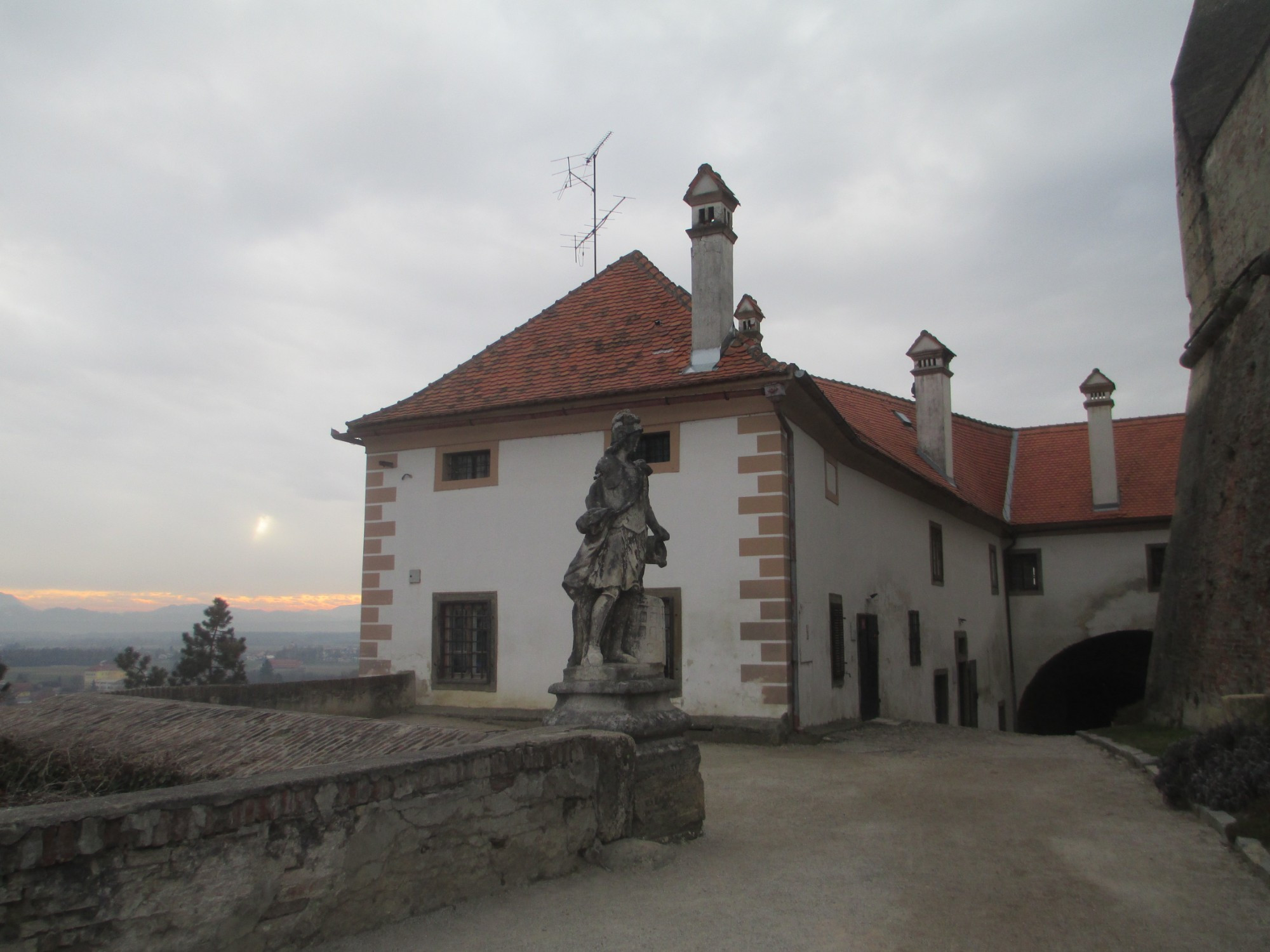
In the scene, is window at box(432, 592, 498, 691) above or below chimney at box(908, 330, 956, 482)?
below

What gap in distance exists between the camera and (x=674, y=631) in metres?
12.9

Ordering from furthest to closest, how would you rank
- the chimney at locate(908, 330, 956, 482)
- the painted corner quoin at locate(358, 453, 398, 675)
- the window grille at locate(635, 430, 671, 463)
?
the chimney at locate(908, 330, 956, 482)
the painted corner quoin at locate(358, 453, 398, 675)
the window grille at locate(635, 430, 671, 463)

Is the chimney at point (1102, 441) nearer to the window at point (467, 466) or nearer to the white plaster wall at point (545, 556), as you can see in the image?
the white plaster wall at point (545, 556)

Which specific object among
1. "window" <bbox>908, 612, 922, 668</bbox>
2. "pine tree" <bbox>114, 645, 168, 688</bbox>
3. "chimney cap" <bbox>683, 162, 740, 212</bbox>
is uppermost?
"chimney cap" <bbox>683, 162, 740, 212</bbox>

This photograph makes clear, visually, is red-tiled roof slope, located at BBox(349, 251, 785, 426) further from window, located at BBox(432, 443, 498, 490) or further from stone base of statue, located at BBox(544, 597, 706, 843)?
stone base of statue, located at BBox(544, 597, 706, 843)

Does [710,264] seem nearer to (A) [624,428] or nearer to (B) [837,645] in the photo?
(B) [837,645]

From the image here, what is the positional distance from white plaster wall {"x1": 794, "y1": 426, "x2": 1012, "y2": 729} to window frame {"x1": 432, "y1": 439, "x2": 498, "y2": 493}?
450cm

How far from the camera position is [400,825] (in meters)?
4.56

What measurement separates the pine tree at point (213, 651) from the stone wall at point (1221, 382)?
133 ft

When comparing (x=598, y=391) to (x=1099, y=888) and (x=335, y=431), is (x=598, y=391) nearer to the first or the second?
(x=335, y=431)

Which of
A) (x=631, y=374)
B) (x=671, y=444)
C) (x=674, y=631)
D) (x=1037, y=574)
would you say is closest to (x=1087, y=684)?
(x=1037, y=574)

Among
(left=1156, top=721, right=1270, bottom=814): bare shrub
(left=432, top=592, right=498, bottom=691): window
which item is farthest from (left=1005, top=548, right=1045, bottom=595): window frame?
(left=1156, top=721, right=1270, bottom=814): bare shrub

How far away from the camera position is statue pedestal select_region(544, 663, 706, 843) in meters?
6.29

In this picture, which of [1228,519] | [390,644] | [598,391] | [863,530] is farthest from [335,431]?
[1228,519]
